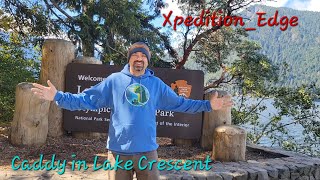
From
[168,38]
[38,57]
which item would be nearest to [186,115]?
[38,57]

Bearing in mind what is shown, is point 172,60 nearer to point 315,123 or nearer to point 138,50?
point 315,123

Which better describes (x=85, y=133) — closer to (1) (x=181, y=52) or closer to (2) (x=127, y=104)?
(2) (x=127, y=104)

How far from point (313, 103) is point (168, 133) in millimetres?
6552

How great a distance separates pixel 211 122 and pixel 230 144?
0.69 metres

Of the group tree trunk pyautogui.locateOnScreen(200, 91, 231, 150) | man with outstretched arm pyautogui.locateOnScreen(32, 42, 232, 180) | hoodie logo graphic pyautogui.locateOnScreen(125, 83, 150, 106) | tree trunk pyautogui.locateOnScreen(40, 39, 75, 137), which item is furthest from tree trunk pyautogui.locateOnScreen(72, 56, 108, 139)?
hoodie logo graphic pyautogui.locateOnScreen(125, 83, 150, 106)

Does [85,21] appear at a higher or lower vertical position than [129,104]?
higher

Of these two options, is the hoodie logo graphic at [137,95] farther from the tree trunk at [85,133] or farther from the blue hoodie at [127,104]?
the tree trunk at [85,133]

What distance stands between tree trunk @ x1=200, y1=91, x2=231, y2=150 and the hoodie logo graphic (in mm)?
3315

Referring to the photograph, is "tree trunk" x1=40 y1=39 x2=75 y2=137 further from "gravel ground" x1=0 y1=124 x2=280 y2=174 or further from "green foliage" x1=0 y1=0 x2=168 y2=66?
"green foliage" x1=0 y1=0 x2=168 y2=66

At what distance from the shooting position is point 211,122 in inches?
233

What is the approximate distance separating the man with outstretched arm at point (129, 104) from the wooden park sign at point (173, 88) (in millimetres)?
3134

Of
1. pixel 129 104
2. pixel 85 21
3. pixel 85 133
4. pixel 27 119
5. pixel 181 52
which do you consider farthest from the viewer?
pixel 181 52

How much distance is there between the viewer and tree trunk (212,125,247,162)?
5.32 meters

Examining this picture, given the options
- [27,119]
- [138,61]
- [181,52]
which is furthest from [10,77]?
[181,52]
